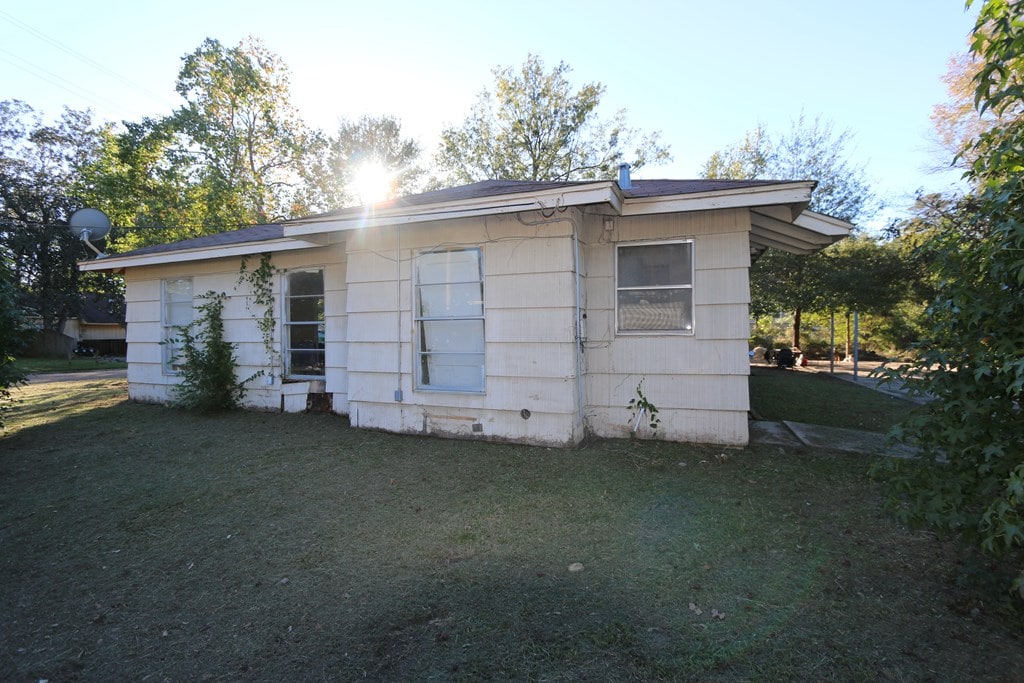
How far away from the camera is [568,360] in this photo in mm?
5457

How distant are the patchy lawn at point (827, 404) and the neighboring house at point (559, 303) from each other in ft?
8.50

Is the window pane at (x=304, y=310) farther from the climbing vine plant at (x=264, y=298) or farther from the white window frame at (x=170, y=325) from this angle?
the white window frame at (x=170, y=325)

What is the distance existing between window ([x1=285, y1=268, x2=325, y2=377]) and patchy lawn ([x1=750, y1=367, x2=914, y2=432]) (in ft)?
22.7

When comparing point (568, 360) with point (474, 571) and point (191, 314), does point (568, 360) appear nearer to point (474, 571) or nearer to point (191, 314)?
point (474, 571)

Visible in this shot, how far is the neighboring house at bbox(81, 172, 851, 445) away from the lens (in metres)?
5.50

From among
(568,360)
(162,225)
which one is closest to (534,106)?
(162,225)

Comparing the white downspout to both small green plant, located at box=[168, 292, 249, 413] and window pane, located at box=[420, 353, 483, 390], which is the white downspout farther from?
small green plant, located at box=[168, 292, 249, 413]

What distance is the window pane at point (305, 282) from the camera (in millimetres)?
7988

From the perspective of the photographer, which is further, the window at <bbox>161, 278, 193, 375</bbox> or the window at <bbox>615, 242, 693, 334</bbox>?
the window at <bbox>161, 278, 193, 375</bbox>

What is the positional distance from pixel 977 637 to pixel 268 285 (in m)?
8.69

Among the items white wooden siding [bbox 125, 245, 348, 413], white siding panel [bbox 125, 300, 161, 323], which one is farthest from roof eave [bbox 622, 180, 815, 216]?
white siding panel [bbox 125, 300, 161, 323]

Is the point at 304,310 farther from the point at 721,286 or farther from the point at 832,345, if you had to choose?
the point at 832,345

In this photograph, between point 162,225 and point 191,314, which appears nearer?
point 191,314

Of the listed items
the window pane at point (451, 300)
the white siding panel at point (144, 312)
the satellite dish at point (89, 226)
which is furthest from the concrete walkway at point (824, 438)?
the satellite dish at point (89, 226)
